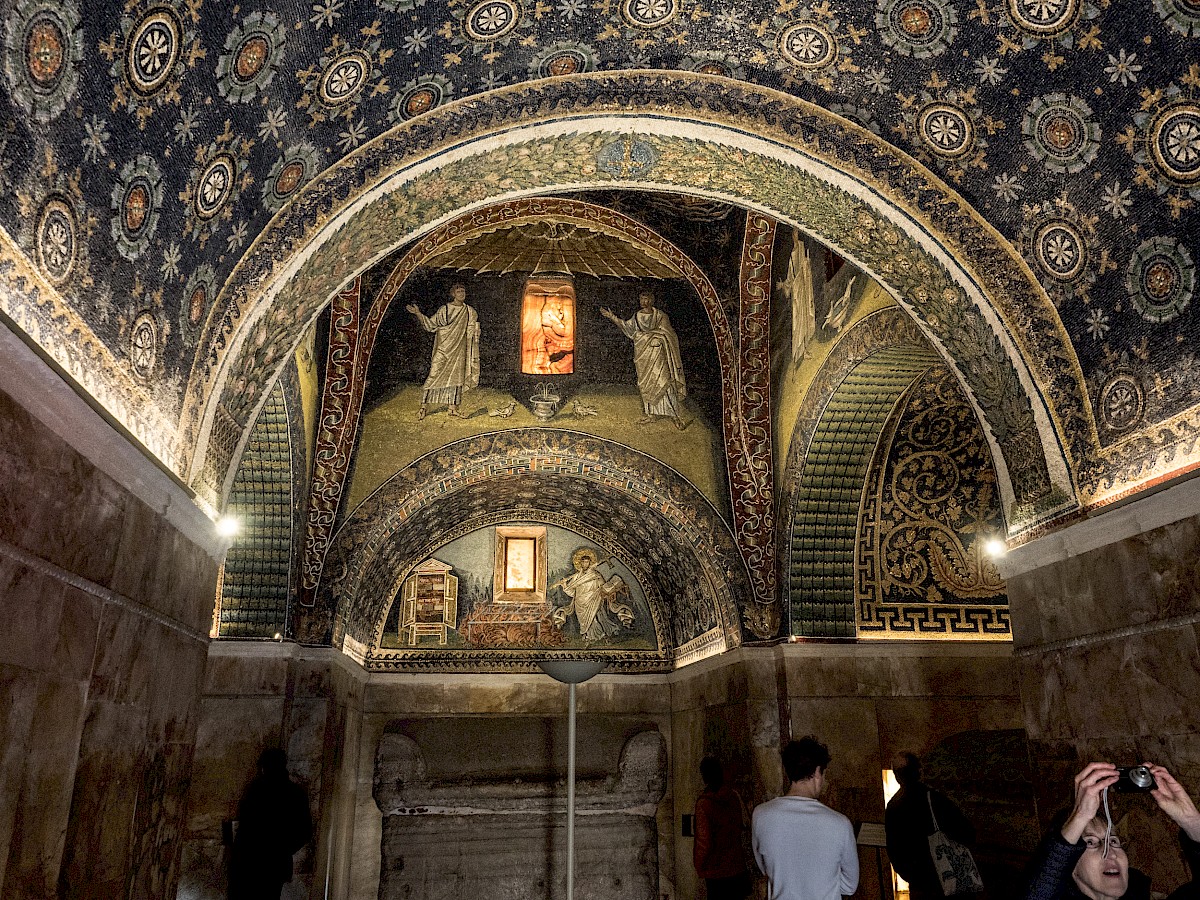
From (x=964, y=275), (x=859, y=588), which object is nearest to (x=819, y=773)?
(x=964, y=275)

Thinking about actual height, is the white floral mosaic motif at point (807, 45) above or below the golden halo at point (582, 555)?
above

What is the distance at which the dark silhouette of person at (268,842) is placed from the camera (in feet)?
23.9

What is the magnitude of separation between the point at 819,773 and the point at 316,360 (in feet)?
23.6

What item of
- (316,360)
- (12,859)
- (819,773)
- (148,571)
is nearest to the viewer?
(12,859)

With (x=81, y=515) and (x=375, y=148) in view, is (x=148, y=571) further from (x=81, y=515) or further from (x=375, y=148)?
(x=375, y=148)

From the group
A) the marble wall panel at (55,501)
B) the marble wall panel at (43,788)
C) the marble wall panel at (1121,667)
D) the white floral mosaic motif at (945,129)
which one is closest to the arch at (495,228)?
the white floral mosaic motif at (945,129)

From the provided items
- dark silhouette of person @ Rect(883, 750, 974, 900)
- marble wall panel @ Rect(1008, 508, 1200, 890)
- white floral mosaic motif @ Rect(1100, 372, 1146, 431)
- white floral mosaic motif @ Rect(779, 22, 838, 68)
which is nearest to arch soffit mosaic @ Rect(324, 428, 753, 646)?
dark silhouette of person @ Rect(883, 750, 974, 900)

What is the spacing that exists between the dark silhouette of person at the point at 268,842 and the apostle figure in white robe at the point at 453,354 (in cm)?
Result: 425

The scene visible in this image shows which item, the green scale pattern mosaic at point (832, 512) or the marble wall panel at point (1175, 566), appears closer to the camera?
the marble wall panel at point (1175, 566)

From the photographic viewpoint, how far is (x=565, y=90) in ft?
17.1

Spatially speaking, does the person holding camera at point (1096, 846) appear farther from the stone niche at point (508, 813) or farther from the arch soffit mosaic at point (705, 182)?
the stone niche at point (508, 813)

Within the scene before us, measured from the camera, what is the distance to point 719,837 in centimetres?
704

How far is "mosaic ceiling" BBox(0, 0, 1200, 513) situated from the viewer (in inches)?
134

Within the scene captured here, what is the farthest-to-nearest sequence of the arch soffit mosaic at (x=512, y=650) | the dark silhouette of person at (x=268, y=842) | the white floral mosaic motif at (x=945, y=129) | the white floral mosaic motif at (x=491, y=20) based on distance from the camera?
the arch soffit mosaic at (x=512, y=650) < the dark silhouette of person at (x=268, y=842) < the white floral mosaic motif at (x=945, y=129) < the white floral mosaic motif at (x=491, y=20)
